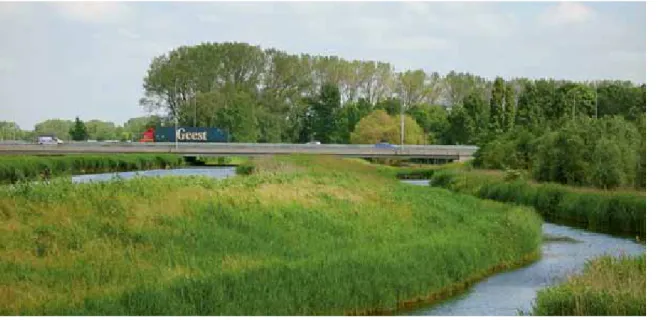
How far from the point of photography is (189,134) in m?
112

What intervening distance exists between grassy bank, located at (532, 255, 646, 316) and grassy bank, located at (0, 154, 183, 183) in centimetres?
4952

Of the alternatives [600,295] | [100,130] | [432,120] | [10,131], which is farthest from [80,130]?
[600,295]

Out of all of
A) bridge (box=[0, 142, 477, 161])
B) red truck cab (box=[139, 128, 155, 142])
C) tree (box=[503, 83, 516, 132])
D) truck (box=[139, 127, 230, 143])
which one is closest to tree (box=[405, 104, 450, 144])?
tree (box=[503, 83, 516, 132])

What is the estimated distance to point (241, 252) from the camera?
25.5 m

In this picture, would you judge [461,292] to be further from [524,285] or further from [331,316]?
[331,316]

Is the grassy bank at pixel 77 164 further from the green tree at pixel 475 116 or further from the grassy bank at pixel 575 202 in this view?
the green tree at pixel 475 116

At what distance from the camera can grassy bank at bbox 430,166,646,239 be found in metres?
41.8

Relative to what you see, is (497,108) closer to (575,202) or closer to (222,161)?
(222,161)

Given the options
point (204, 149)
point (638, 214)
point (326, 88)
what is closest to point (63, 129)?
point (326, 88)

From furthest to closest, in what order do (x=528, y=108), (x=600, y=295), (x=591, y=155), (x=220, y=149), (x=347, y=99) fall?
(x=347, y=99), (x=528, y=108), (x=220, y=149), (x=591, y=155), (x=600, y=295)

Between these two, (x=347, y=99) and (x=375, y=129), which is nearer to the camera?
(x=375, y=129)

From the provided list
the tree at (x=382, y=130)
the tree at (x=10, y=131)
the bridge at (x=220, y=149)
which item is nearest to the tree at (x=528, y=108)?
the bridge at (x=220, y=149)

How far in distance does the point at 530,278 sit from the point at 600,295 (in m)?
9.58

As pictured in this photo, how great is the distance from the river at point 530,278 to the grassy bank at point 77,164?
40703 millimetres
